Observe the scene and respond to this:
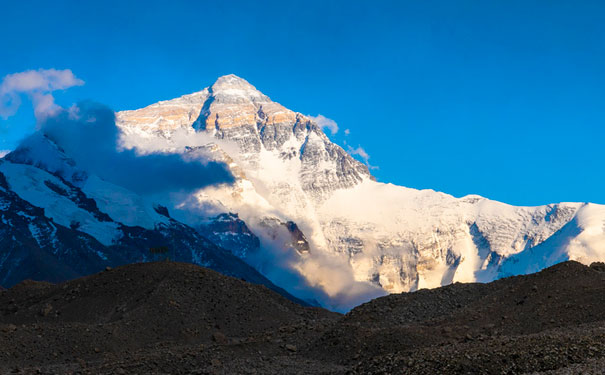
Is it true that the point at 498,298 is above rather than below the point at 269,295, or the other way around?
below

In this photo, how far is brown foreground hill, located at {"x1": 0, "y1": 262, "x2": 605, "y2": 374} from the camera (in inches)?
1054

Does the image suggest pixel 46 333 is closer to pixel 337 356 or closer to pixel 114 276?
pixel 114 276

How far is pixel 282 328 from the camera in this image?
4381 centimetres

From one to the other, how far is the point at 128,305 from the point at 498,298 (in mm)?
26675

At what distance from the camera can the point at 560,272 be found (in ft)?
150

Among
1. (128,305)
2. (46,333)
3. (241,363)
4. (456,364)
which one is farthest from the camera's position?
(128,305)

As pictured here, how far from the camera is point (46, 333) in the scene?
43.4m

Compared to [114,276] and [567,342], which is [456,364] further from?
[114,276]

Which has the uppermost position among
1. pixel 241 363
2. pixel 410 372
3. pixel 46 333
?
pixel 46 333

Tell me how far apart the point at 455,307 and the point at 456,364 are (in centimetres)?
2134

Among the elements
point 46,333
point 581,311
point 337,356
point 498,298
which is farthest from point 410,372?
point 46,333

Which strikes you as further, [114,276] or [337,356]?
[114,276]

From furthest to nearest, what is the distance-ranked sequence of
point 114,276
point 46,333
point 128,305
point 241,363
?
point 114,276
point 128,305
point 46,333
point 241,363

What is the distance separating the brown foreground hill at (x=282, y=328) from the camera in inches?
1054
